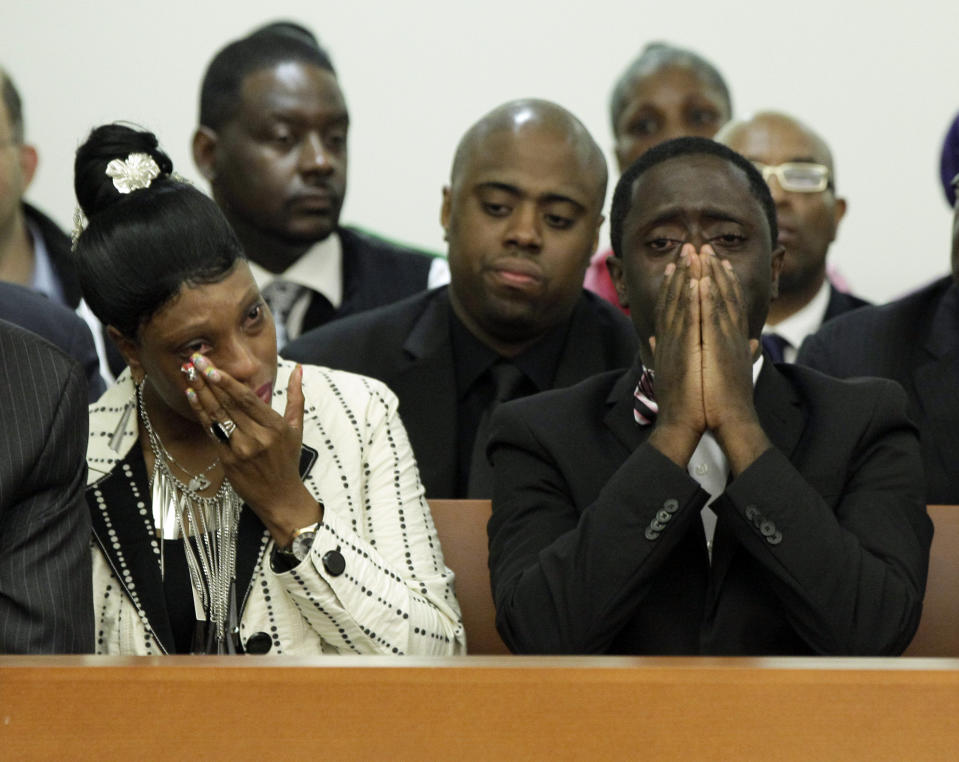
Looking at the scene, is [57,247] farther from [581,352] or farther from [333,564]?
[333,564]

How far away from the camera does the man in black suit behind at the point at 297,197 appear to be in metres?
3.76

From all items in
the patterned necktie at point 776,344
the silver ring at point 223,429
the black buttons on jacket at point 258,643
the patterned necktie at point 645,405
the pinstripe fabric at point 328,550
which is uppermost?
the patterned necktie at point 645,405

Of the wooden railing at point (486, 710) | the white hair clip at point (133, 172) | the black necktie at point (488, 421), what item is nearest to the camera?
the wooden railing at point (486, 710)

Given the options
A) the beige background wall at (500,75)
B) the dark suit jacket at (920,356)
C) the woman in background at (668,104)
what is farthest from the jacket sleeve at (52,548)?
the beige background wall at (500,75)

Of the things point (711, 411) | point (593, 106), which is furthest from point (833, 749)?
point (593, 106)

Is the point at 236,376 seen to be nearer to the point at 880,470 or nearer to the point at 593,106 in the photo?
the point at 880,470

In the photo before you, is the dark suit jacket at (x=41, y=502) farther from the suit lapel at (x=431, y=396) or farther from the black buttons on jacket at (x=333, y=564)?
the suit lapel at (x=431, y=396)

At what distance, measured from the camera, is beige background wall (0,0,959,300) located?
4629 mm

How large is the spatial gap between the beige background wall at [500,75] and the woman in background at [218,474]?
2.52m

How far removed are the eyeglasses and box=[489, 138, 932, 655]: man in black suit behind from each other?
1428 mm

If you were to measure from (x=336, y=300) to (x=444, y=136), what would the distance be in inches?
46.0

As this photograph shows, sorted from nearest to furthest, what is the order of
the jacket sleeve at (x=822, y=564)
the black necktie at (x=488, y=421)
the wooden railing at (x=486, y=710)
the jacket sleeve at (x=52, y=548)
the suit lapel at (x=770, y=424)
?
the wooden railing at (x=486, y=710) → the jacket sleeve at (x=52, y=548) → the jacket sleeve at (x=822, y=564) → the suit lapel at (x=770, y=424) → the black necktie at (x=488, y=421)

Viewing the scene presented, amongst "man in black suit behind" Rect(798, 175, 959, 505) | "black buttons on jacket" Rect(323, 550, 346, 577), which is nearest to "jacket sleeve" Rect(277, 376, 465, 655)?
"black buttons on jacket" Rect(323, 550, 346, 577)

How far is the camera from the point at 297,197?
12.3 ft
